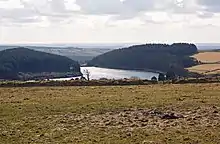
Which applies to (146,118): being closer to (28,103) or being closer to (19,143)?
(19,143)

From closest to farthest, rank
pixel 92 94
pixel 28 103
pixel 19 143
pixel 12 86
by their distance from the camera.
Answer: pixel 19 143 < pixel 28 103 < pixel 92 94 < pixel 12 86

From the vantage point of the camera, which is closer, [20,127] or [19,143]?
[19,143]

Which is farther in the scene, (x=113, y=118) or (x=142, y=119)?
(x=113, y=118)

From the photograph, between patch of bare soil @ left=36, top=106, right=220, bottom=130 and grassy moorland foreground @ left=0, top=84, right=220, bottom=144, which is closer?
grassy moorland foreground @ left=0, top=84, right=220, bottom=144

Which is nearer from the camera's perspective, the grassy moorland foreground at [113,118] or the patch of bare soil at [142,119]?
the grassy moorland foreground at [113,118]

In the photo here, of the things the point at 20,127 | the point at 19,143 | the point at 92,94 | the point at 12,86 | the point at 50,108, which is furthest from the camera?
the point at 12,86

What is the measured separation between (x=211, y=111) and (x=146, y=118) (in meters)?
4.39

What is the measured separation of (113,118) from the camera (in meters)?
24.0

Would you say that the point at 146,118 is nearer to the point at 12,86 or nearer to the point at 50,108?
the point at 50,108

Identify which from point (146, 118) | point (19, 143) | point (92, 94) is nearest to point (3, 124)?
point (19, 143)

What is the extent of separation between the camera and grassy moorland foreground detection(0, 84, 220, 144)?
19047mm

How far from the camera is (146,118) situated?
23734mm

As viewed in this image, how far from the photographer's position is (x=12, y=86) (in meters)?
48.2

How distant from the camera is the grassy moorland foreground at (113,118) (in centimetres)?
1905
